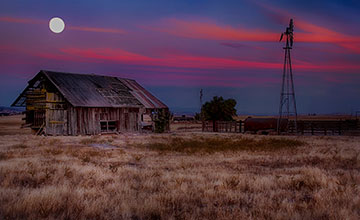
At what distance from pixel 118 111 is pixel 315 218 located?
104 ft

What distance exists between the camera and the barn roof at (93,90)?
33.8 meters

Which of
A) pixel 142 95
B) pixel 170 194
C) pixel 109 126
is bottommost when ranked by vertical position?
pixel 170 194

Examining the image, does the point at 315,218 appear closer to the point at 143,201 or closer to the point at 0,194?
the point at 143,201

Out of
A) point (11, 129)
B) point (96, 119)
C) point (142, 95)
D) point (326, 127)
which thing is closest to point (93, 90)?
point (96, 119)

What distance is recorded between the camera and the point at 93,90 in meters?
36.8

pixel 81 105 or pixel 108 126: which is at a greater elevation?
pixel 81 105

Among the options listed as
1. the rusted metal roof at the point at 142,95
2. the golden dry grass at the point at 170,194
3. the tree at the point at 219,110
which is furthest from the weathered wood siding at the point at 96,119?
the golden dry grass at the point at 170,194

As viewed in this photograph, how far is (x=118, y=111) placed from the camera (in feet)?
120

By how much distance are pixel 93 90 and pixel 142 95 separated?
6.76 meters

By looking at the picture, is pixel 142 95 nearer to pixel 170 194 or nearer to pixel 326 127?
pixel 326 127

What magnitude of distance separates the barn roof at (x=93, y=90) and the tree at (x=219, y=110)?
1298 centimetres

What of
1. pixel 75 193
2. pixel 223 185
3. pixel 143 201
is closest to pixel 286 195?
pixel 223 185

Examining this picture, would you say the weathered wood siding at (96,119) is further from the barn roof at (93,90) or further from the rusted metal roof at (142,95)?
the rusted metal roof at (142,95)

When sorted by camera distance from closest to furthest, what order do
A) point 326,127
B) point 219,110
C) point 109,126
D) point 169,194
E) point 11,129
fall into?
1. point 169,194
2. point 109,126
3. point 326,127
4. point 11,129
5. point 219,110
